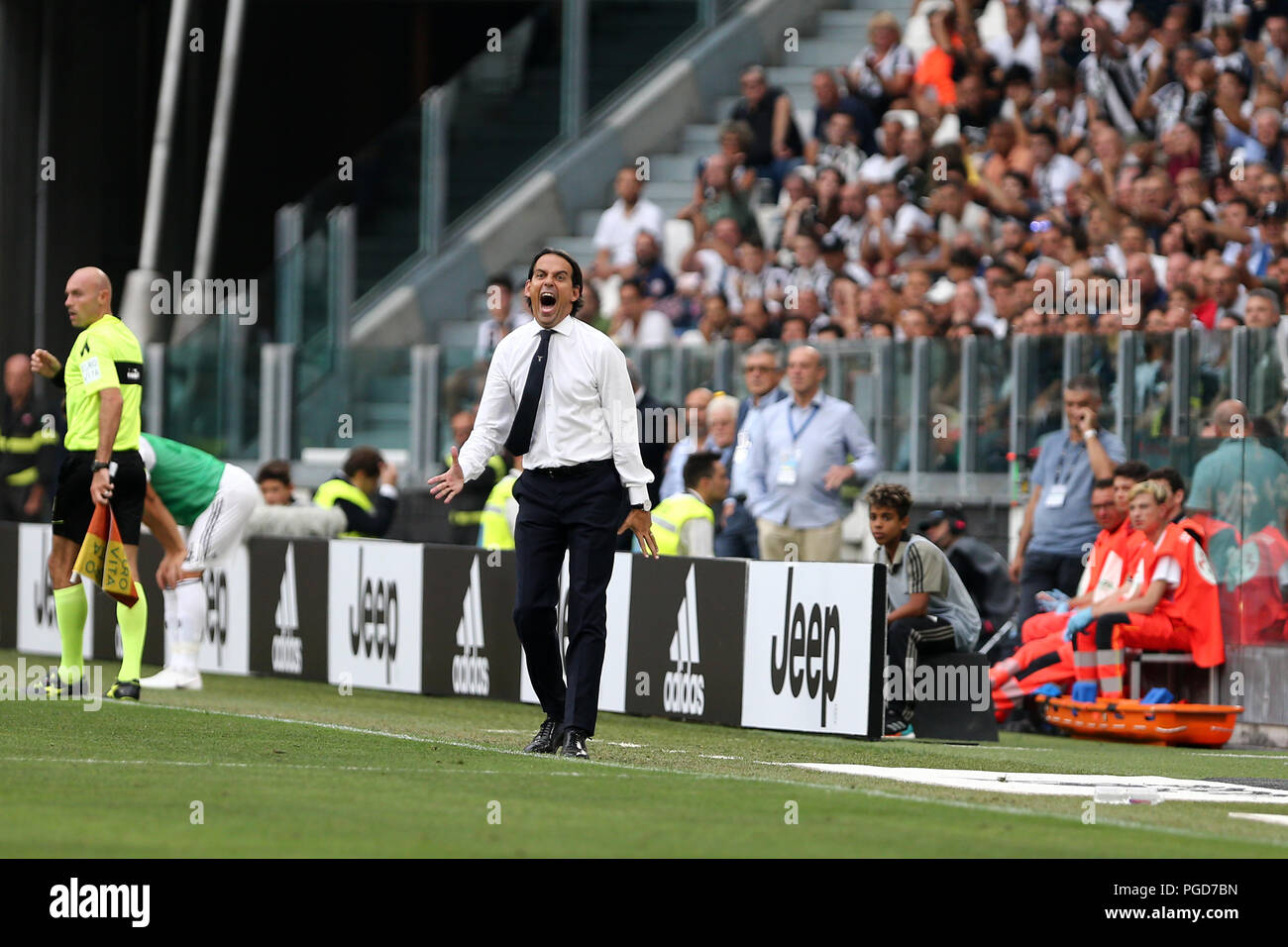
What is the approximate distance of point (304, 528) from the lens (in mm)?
17938

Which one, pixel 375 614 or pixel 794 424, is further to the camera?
pixel 794 424

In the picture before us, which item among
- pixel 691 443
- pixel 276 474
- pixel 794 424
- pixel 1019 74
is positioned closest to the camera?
pixel 794 424

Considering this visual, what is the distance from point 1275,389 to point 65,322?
16492mm

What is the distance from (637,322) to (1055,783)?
1086 centimetres

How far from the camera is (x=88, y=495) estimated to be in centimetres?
1308

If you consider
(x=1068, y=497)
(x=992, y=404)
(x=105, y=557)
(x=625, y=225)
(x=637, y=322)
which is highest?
(x=625, y=225)

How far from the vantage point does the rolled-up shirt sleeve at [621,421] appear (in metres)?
10.6

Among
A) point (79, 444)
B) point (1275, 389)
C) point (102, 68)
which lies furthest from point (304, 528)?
point (102, 68)

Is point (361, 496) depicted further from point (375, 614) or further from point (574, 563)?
point (574, 563)

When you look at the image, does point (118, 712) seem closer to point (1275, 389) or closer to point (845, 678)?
point (845, 678)

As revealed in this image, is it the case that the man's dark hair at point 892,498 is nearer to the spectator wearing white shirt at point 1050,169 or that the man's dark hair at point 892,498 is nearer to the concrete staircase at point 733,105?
the spectator wearing white shirt at point 1050,169

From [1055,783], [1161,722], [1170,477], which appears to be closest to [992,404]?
[1170,477]

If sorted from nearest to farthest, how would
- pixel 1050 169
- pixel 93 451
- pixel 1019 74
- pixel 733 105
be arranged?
pixel 93 451 < pixel 1050 169 < pixel 1019 74 < pixel 733 105

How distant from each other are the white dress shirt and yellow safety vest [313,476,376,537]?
7.59 m
